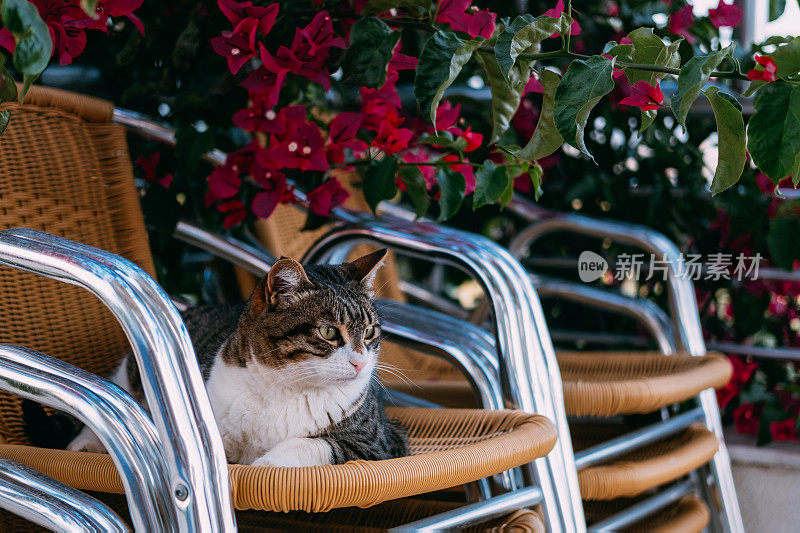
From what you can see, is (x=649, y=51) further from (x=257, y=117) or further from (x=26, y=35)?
(x=257, y=117)

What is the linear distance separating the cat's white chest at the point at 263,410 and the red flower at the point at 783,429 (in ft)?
4.16

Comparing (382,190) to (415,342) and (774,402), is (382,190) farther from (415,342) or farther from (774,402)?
(774,402)

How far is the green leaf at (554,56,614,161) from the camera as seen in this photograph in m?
0.74

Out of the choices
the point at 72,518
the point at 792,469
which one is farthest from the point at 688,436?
the point at 72,518

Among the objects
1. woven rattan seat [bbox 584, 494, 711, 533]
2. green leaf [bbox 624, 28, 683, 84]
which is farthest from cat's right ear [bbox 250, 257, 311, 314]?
woven rattan seat [bbox 584, 494, 711, 533]

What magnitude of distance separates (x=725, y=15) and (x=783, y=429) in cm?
94

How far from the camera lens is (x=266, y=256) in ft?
4.97

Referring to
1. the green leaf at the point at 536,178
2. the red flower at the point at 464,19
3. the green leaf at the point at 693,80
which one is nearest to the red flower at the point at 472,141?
the green leaf at the point at 536,178

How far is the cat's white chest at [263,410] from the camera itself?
39.6 inches

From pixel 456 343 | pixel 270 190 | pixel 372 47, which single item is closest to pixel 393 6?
pixel 372 47

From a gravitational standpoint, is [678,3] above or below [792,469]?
above

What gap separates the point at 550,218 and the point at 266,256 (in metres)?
0.72

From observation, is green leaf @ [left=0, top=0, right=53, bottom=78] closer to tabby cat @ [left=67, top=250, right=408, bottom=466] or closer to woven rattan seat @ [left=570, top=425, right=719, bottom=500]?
tabby cat @ [left=67, top=250, right=408, bottom=466]

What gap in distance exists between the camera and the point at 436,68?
32.7 inches
